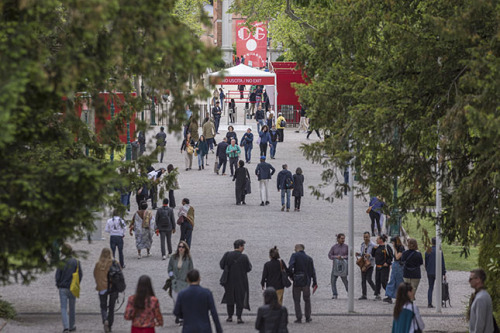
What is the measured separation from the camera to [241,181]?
29.6 m

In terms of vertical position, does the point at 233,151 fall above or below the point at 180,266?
above

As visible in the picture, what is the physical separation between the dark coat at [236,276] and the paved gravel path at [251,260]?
0.48 m

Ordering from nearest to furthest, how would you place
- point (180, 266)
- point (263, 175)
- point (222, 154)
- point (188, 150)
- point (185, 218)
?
point (180, 266) < point (185, 218) < point (263, 175) < point (222, 154) < point (188, 150)

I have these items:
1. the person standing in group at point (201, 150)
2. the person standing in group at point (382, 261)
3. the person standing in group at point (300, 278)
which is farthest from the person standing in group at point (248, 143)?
the person standing in group at point (300, 278)

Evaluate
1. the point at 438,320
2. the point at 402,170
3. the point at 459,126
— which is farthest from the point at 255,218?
the point at 459,126

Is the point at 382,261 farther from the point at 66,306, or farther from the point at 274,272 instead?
the point at 66,306

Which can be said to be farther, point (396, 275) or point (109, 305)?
point (396, 275)

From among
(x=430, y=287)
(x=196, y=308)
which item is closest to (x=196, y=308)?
(x=196, y=308)

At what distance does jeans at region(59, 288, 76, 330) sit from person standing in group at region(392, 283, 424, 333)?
6.02 m

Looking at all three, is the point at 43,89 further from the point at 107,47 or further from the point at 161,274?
the point at 161,274

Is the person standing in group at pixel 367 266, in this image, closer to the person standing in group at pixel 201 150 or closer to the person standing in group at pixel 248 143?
the person standing in group at pixel 201 150

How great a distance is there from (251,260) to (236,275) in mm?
5952

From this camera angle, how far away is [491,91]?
449 inches

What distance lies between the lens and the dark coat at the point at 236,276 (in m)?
16.1
